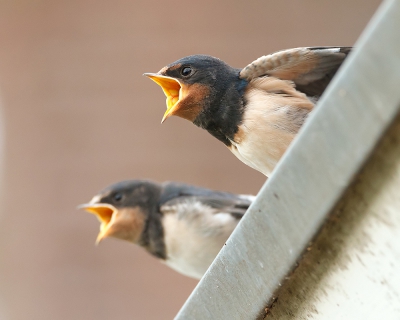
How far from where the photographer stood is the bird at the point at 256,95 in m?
1.09

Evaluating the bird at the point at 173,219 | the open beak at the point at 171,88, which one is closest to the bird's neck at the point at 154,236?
the bird at the point at 173,219

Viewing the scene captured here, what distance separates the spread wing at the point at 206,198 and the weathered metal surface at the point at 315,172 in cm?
109

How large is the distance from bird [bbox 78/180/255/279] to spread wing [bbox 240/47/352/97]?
0.62 m

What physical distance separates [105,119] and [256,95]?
1.91 m

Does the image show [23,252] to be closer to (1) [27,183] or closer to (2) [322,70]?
(1) [27,183]

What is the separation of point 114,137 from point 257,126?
1921 mm

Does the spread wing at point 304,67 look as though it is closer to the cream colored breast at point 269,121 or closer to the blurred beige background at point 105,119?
the cream colored breast at point 269,121

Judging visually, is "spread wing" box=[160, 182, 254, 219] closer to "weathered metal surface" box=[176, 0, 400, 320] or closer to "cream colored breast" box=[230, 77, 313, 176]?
"cream colored breast" box=[230, 77, 313, 176]

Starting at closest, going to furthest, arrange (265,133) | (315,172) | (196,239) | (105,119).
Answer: (315,172), (265,133), (196,239), (105,119)

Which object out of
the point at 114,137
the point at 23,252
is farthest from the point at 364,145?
the point at 23,252

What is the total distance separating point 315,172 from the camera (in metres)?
0.54

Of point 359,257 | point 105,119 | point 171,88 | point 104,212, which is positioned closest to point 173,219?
point 104,212

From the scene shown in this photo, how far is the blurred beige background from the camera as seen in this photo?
290 cm

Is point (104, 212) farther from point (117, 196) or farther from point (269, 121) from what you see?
point (269, 121)
